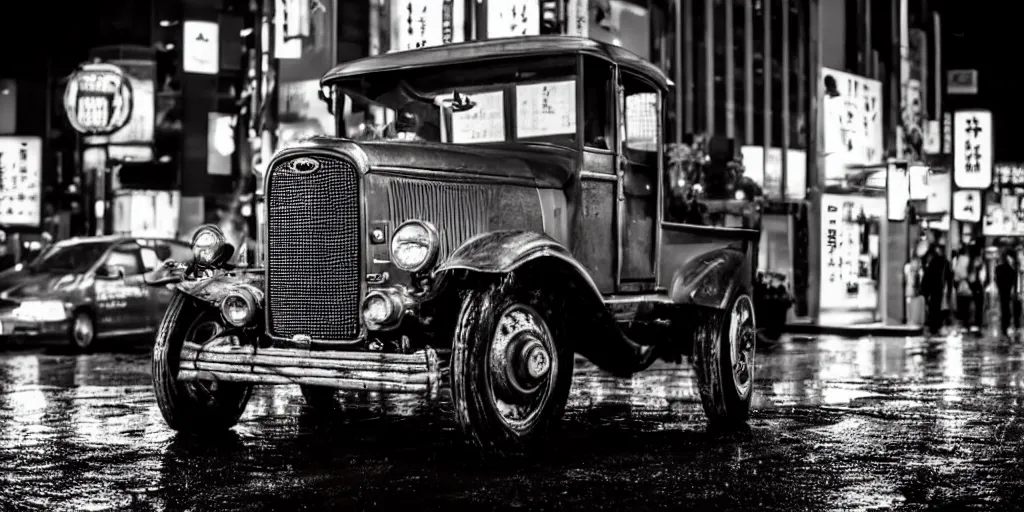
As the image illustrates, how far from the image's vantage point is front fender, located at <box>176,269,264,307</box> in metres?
7.84

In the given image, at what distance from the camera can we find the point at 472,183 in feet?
25.5

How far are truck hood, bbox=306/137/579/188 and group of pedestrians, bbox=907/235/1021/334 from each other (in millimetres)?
20279

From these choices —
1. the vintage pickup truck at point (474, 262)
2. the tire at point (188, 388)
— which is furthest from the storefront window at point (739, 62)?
the tire at point (188, 388)

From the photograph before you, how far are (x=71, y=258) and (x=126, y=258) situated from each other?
0.79 m

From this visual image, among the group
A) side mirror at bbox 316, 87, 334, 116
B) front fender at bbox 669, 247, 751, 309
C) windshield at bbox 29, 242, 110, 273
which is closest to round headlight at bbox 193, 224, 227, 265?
side mirror at bbox 316, 87, 334, 116

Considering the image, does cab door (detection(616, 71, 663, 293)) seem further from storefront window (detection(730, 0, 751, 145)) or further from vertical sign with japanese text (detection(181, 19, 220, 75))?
storefront window (detection(730, 0, 751, 145))

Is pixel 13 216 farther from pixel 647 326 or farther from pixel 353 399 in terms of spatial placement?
pixel 647 326

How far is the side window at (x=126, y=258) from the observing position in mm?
18719

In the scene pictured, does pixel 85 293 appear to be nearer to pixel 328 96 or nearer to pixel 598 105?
pixel 328 96

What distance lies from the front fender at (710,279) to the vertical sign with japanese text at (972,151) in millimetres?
30159

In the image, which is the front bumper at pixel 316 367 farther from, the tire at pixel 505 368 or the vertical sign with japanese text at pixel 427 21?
the vertical sign with japanese text at pixel 427 21

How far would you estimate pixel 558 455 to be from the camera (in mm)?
7410

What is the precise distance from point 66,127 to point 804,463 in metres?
55.9

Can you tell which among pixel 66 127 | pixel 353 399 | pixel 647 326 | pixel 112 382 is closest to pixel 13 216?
pixel 66 127
